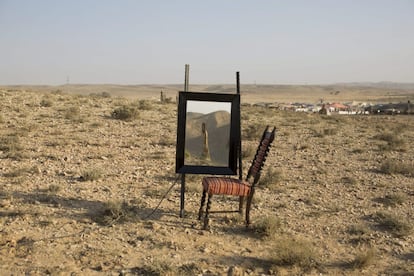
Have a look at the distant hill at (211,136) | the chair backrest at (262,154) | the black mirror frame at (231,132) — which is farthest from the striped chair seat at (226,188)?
the distant hill at (211,136)

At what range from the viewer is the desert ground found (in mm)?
5117

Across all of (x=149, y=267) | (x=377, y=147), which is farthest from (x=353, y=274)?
(x=377, y=147)

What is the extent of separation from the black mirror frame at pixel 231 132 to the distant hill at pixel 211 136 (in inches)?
3.2

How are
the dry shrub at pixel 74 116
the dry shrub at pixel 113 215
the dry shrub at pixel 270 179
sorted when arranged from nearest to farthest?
the dry shrub at pixel 113 215 → the dry shrub at pixel 270 179 → the dry shrub at pixel 74 116

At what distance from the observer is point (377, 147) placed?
13805 millimetres

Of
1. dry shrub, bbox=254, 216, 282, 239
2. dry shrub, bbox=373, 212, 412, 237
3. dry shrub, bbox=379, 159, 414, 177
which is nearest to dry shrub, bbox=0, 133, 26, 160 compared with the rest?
dry shrub, bbox=254, 216, 282, 239

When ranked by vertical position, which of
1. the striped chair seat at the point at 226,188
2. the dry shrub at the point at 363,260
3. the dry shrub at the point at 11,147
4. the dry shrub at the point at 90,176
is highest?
the striped chair seat at the point at 226,188

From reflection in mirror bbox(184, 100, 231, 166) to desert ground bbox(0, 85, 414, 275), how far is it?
0.65 metres

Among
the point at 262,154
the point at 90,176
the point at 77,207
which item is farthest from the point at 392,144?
the point at 77,207

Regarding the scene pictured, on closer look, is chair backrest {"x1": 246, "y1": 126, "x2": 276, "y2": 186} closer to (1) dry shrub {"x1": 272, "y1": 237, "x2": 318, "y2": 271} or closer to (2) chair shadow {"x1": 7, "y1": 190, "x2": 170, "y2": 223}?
(1) dry shrub {"x1": 272, "y1": 237, "x2": 318, "y2": 271}

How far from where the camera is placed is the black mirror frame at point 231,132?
6.29 metres

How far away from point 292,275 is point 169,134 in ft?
32.2

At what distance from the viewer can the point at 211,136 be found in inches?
261

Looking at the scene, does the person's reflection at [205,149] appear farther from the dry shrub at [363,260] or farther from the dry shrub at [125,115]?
the dry shrub at [125,115]
